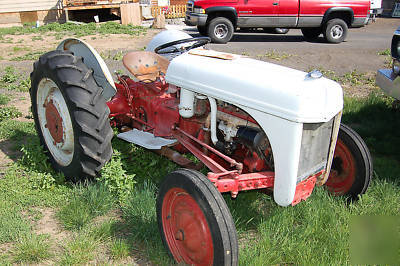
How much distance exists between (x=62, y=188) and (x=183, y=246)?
1567 millimetres

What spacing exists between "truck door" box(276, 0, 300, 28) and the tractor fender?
349 inches

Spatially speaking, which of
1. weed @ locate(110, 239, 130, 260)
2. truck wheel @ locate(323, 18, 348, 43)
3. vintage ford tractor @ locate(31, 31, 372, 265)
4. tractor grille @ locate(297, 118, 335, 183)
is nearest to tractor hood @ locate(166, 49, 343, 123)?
vintage ford tractor @ locate(31, 31, 372, 265)

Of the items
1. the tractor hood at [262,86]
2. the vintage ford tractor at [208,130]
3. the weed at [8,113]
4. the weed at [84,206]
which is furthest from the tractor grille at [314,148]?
the weed at [8,113]

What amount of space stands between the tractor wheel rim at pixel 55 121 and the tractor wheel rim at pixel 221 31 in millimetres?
8582

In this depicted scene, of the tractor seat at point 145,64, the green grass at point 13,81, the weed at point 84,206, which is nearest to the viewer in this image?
the weed at point 84,206

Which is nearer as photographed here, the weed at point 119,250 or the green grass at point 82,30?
the weed at point 119,250

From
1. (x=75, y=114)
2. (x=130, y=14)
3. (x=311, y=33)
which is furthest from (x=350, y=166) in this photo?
(x=130, y=14)

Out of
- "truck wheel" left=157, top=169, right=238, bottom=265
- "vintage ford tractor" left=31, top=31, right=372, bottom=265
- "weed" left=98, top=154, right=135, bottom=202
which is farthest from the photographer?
"weed" left=98, top=154, right=135, bottom=202

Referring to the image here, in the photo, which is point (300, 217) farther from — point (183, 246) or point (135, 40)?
point (135, 40)

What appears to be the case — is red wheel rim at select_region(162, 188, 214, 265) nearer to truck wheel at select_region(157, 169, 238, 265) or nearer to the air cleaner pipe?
truck wheel at select_region(157, 169, 238, 265)

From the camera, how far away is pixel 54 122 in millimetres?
3775

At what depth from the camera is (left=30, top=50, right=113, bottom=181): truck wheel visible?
334cm

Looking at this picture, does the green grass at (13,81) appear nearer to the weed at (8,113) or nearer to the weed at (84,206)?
the weed at (8,113)

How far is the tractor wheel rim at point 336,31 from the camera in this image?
11.8 meters
